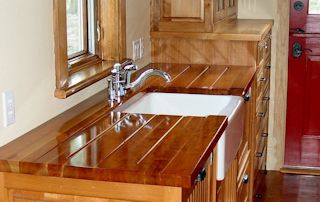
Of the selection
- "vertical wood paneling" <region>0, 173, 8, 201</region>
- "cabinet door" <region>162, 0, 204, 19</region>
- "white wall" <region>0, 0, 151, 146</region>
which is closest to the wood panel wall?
"cabinet door" <region>162, 0, 204, 19</region>

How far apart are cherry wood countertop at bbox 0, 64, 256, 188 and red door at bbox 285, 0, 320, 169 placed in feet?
7.67

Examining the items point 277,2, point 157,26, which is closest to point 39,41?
point 157,26

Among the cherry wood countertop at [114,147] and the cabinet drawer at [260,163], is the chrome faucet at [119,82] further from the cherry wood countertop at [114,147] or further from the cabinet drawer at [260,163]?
the cabinet drawer at [260,163]

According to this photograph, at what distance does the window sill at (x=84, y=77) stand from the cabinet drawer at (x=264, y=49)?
43.5 inches

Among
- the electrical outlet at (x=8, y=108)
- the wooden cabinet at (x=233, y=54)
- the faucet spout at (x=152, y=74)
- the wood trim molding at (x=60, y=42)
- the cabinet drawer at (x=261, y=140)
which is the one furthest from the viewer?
the cabinet drawer at (x=261, y=140)

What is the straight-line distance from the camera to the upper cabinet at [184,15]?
3.55 metres

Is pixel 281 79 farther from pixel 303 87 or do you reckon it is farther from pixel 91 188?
pixel 91 188

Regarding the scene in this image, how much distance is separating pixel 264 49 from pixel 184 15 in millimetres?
635

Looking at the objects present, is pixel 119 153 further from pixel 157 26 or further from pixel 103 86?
pixel 157 26

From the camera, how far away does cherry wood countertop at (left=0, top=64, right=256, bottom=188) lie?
1707 millimetres

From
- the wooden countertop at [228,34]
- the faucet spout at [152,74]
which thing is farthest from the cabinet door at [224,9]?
the faucet spout at [152,74]

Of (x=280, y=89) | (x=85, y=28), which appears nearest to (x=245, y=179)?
(x=85, y=28)

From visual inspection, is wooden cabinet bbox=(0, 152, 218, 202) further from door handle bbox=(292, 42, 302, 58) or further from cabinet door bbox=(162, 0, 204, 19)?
door handle bbox=(292, 42, 302, 58)

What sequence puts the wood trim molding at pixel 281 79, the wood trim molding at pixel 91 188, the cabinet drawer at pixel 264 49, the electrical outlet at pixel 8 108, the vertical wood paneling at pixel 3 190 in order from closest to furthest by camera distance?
the wood trim molding at pixel 91 188
the vertical wood paneling at pixel 3 190
the electrical outlet at pixel 8 108
the cabinet drawer at pixel 264 49
the wood trim molding at pixel 281 79
